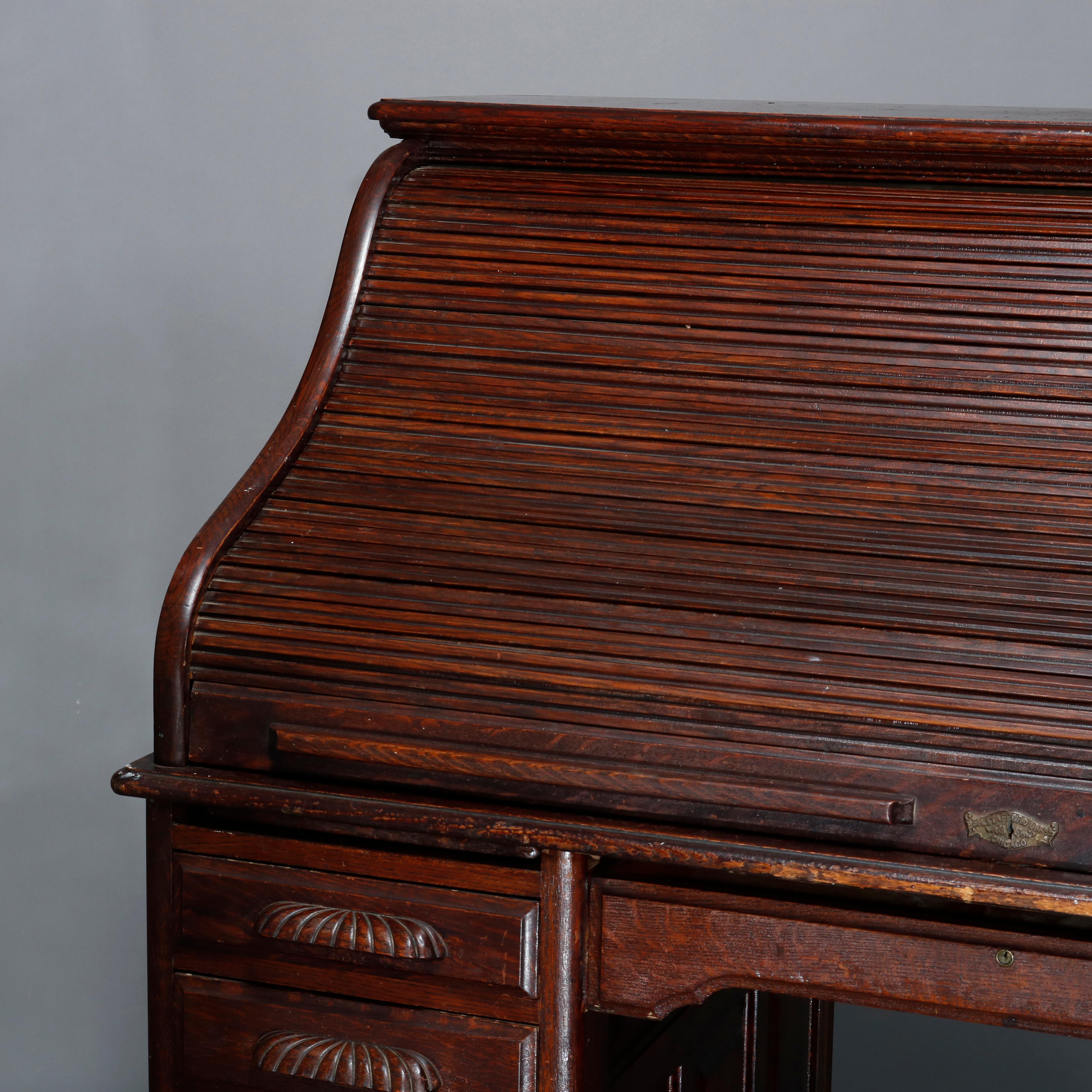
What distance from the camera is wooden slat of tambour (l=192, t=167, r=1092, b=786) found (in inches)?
61.2

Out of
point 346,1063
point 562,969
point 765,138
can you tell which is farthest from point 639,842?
point 765,138

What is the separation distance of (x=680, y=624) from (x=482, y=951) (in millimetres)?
Answer: 419

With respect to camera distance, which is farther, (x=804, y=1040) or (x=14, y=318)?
Answer: (x=14, y=318)

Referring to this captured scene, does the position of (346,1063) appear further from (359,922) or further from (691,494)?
(691,494)

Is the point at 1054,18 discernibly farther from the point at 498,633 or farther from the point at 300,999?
the point at 300,999

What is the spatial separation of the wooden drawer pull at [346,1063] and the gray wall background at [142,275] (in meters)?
1.39

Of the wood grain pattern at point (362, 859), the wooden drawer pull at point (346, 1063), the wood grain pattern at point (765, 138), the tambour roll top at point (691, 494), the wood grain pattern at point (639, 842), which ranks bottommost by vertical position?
the wooden drawer pull at point (346, 1063)

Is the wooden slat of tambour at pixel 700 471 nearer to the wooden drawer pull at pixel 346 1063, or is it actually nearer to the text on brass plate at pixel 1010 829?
the text on brass plate at pixel 1010 829

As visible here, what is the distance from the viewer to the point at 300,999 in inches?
67.9

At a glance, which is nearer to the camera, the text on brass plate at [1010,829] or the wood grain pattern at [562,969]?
the text on brass plate at [1010,829]

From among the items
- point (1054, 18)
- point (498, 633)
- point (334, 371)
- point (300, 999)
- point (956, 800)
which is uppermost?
point (1054, 18)

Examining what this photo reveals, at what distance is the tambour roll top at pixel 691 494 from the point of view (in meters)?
1.53

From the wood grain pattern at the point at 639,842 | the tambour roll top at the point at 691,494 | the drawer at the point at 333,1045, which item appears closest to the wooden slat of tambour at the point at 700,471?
the tambour roll top at the point at 691,494

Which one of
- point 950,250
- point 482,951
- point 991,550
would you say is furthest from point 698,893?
point 950,250
